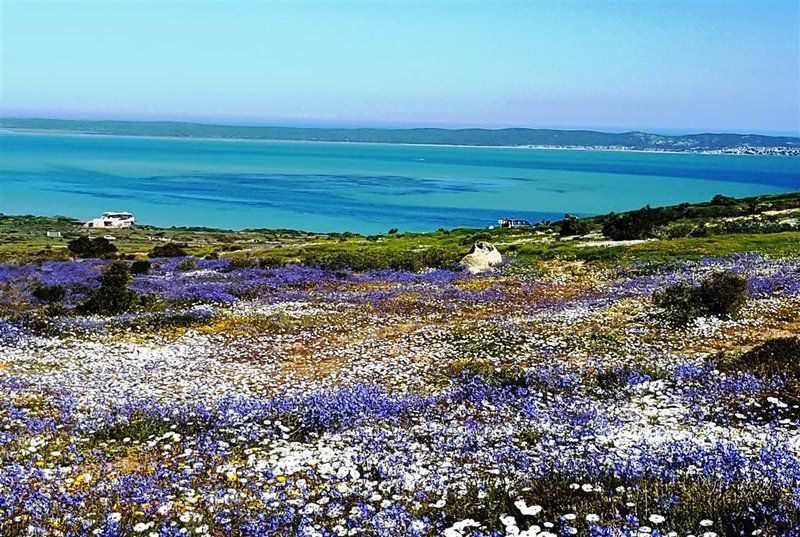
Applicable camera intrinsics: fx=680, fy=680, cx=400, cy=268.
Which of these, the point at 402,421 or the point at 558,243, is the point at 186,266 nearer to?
the point at 558,243

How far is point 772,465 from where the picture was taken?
10414mm

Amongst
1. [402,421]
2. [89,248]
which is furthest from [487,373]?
[89,248]

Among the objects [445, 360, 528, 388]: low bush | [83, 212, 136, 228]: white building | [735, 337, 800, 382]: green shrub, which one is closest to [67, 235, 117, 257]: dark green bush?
[445, 360, 528, 388]: low bush

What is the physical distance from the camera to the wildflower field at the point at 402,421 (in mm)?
9469

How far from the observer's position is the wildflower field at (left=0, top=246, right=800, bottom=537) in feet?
31.1

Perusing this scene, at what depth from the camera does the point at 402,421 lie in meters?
A: 13.9

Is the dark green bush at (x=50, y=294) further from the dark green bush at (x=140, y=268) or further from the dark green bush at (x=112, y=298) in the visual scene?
the dark green bush at (x=140, y=268)

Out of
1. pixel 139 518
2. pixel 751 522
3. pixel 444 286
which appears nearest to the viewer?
pixel 751 522

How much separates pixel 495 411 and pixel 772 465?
17.6ft

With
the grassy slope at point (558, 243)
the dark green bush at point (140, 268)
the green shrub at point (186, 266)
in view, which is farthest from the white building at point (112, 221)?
the dark green bush at point (140, 268)

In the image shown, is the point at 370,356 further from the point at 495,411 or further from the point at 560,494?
the point at 560,494

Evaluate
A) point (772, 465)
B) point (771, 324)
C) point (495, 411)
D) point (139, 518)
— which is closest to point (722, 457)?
point (772, 465)

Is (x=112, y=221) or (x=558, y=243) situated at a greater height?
(x=558, y=243)

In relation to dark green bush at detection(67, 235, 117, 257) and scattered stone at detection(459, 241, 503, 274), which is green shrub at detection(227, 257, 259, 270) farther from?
dark green bush at detection(67, 235, 117, 257)
